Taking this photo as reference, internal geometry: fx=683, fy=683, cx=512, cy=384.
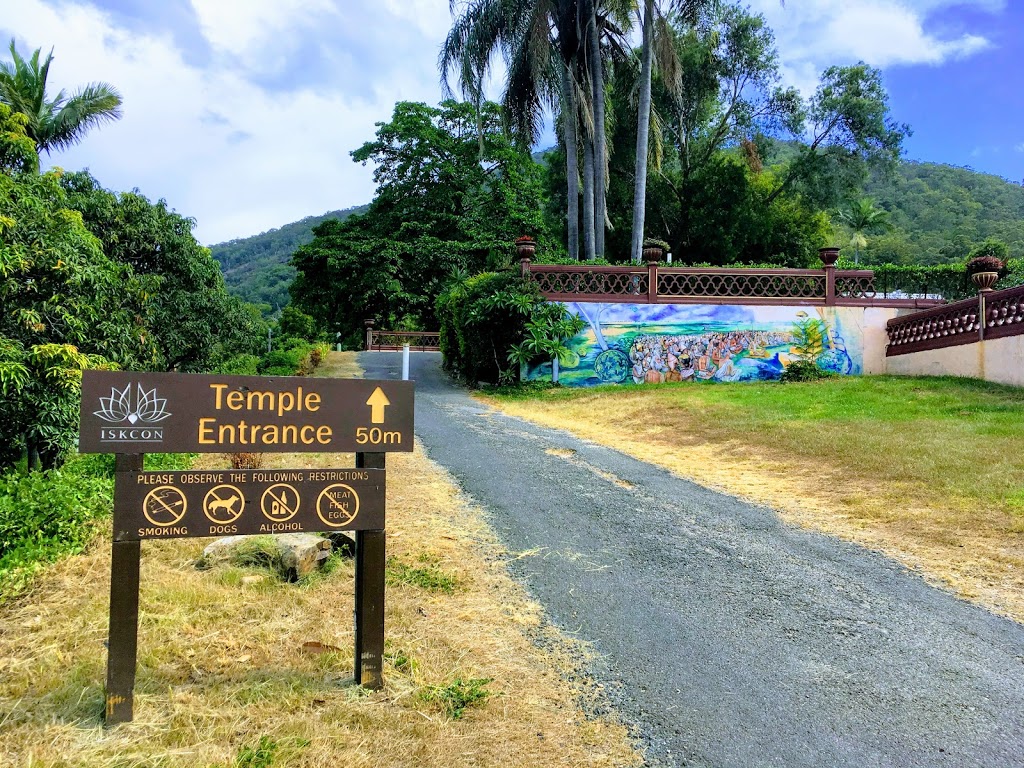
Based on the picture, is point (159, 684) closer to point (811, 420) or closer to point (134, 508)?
point (134, 508)

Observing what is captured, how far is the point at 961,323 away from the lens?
14016mm

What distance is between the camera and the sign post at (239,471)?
9.51 ft

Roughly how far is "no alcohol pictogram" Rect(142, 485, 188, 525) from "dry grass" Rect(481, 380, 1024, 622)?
4636 millimetres

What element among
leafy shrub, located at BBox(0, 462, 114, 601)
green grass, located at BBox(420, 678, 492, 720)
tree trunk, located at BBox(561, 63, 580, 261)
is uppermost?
tree trunk, located at BBox(561, 63, 580, 261)

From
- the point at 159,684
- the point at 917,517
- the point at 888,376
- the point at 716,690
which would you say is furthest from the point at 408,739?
the point at 888,376

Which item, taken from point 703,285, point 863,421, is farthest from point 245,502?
point 703,285

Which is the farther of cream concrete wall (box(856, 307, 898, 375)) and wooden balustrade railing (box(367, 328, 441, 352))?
wooden balustrade railing (box(367, 328, 441, 352))

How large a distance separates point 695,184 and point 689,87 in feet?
13.4

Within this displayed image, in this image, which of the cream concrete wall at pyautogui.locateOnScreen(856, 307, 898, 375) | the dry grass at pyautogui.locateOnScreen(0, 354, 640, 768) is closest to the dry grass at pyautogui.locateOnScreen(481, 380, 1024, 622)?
the cream concrete wall at pyautogui.locateOnScreen(856, 307, 898, 375)

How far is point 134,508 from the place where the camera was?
116 inches

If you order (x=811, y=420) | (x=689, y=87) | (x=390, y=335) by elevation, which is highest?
(x=689, y=87)

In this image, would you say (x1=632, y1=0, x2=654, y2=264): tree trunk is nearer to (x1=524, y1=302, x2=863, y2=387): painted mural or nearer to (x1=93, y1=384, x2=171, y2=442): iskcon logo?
(x1=524, y1=302, x2=863, y2=387): painted mural

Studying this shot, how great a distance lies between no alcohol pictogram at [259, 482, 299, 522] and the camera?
3096 mm

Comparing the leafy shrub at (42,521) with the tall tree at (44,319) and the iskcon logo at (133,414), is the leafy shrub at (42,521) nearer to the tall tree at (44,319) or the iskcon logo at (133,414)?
the tall tree at (44,319)
